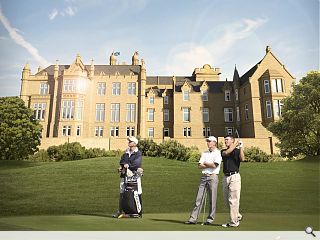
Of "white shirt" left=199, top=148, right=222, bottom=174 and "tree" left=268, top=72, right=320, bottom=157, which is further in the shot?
"tree" left=268, top=72, right=320, bottom=157

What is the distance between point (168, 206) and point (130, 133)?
1321 cm

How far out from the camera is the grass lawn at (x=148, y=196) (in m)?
4.45

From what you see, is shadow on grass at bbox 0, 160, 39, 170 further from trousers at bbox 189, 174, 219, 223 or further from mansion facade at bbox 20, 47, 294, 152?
trousers at bbox 189, 174, 219, 223

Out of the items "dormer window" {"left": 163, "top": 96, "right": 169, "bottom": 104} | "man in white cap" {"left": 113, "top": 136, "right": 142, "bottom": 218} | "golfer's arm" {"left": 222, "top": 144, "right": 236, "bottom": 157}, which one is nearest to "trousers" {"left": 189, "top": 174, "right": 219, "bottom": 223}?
"golfer's arm" {"left": 222, "top": 144, "right": 236, "bottom": 157}

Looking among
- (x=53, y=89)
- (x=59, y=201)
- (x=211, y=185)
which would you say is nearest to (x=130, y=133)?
(x=53, y=89)

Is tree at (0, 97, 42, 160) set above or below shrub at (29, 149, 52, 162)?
above

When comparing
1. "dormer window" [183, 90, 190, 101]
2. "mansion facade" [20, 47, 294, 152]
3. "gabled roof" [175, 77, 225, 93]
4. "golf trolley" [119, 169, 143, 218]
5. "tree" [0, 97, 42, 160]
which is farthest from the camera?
"dormer window" [183, 90, 190, 101]

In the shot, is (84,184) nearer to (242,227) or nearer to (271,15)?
(242,227)

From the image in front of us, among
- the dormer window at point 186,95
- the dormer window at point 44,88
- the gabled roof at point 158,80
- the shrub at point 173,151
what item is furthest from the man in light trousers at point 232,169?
the gabled roof at point 158,80

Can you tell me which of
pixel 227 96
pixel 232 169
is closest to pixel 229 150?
pixel 232 169

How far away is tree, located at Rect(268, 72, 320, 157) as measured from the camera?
463 inches

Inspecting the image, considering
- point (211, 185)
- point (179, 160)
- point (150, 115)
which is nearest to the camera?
point (211, 185)

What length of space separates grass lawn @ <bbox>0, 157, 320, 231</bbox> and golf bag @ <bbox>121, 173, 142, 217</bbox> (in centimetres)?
30

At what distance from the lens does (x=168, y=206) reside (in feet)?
23.4
